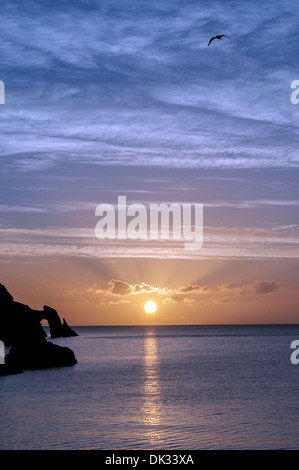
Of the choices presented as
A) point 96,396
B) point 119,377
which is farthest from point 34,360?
point 96,396

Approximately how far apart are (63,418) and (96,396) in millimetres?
15498

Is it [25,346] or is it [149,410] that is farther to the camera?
[25,346]

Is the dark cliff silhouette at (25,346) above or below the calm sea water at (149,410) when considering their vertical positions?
above

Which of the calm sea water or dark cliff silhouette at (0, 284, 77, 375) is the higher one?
dark cliff silhouette at (0, 284, 77, 375)

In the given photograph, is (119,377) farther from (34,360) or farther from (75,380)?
(34,360)

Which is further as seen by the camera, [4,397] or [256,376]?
[256,376]

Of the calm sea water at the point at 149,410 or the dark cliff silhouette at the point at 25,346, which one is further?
the dark cliff silhouette at the point at 25,346

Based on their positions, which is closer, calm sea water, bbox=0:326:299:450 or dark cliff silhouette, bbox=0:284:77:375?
calm sea water, bbox=0:326:299:450

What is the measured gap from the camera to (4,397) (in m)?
61.3

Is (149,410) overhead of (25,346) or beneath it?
beneath

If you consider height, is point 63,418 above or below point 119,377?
below
